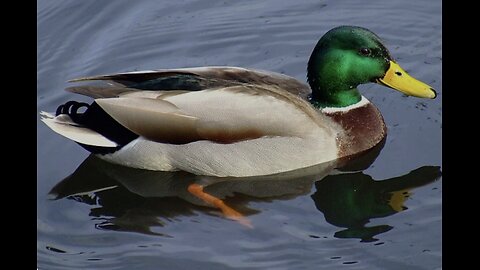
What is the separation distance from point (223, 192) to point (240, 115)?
570mm

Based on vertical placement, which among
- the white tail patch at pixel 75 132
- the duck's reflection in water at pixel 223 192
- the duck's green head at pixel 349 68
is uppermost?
the duck's green head at pixel 349 68

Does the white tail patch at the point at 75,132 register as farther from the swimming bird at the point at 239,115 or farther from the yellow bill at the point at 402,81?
the yellow bill at the point at 402,81

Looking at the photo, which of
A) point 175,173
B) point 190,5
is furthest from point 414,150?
point 190,5

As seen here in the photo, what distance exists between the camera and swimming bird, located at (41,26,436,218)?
6.97 m

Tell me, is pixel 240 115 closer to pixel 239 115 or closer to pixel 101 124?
pixel 239 115

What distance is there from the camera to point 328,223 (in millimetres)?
6555

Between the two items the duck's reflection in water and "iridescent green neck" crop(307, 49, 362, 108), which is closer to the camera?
the duck's reflection in water

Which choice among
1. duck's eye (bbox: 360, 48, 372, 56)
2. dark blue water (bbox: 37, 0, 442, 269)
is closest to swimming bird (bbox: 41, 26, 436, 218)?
duck's eye (bbox: 360, 48, 372, 56)

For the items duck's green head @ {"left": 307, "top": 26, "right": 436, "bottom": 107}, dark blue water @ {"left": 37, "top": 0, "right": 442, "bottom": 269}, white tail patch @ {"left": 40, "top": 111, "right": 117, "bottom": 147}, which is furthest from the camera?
duck's green head @ {"left": 307, "top": 26, "right": 436, "bottom": 107}

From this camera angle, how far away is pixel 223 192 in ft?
23.1

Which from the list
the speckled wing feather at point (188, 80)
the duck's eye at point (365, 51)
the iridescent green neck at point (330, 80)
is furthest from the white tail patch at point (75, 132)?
the duck's eye at point (365, 51)

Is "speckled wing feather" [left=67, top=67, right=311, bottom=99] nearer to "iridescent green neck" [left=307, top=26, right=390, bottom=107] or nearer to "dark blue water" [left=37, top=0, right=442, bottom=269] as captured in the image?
"iridescent green neck" [left=307, top=26, right=390, bottom=107]

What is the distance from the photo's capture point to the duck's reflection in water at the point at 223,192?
6723 mm

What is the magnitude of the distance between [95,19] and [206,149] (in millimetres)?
2790
